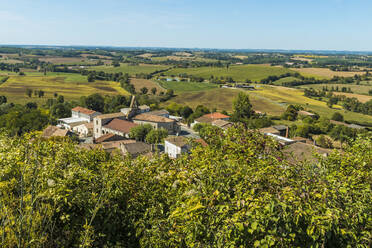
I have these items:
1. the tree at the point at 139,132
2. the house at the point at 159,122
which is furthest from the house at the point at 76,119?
the tree at the point at 139,132

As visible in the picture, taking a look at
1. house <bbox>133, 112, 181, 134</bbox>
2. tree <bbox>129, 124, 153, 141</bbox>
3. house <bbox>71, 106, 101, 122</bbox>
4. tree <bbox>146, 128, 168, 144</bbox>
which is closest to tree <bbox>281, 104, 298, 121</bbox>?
house <bbox>133, 112, 181, 134</bbox>

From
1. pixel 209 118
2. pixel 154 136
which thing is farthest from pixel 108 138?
pixel 209 118

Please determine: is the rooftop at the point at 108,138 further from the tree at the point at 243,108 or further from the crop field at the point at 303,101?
the crop field at the point at 303,101

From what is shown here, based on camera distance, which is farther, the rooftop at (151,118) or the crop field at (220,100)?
the crop field at (220,100)

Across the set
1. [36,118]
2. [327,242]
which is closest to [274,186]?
[327,242]

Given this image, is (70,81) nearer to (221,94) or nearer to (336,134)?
(221,94)

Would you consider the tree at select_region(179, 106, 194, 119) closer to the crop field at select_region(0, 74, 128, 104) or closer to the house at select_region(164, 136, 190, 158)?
the house at select_region(164, 136, 190, 158)
